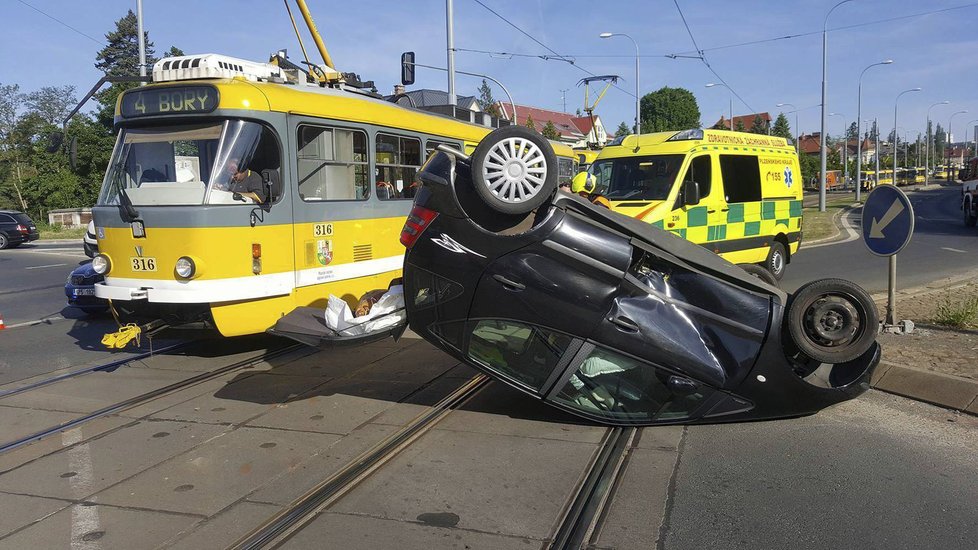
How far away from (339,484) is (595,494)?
1.60m

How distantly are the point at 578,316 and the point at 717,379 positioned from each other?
115 centimetres

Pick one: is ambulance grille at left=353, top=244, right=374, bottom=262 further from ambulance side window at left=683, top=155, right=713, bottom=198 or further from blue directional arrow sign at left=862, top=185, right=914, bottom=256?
blue directional arrow sign at left=862, top=185, right=914, bottom=256

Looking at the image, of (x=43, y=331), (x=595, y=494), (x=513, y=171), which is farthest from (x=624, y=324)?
(x=43, y=331)

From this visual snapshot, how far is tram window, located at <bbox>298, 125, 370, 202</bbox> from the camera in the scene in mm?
7547

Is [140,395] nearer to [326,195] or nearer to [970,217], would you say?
[326,195]

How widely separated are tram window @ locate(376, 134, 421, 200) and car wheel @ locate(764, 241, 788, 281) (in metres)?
6.65

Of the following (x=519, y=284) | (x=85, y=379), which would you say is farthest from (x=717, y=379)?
(x=85, y=379)

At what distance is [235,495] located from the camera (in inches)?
164

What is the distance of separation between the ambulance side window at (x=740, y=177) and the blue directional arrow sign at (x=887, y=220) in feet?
11.8

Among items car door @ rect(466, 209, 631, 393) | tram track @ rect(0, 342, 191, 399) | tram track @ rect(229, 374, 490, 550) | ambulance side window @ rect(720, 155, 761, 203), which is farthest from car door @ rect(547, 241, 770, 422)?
ambulance side window @ rect(720, 155, 761, 203)

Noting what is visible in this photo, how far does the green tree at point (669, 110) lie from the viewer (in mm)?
85250

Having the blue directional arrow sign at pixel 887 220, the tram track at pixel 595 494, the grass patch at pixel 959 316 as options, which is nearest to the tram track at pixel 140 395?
the tram track at pixel 595 494

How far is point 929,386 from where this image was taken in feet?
18.8

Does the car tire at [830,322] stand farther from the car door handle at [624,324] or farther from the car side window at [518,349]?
the car side window at [518,349]
